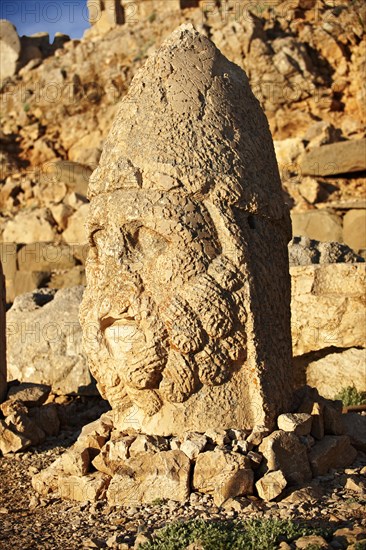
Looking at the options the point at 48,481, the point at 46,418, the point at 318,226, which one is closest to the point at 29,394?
the point at 46,418

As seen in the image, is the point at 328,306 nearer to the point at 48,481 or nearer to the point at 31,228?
the point at 48,481

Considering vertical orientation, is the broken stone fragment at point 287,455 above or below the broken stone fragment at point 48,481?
above

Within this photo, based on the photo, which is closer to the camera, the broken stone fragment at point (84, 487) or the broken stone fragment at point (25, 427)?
the broken stone fragment at point (84, 487)

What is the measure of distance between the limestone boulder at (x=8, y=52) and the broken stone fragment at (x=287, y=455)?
2036 cm

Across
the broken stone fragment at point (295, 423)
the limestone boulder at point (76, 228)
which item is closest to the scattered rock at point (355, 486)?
the broken stone fragment at point (295, 423)

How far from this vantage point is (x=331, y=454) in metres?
4.69

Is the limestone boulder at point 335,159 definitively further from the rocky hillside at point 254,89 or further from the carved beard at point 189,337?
the carved beard at point 189,337

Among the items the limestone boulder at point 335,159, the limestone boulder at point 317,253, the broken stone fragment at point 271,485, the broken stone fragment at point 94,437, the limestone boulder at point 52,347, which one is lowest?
the broken stone fragment at point 271,485

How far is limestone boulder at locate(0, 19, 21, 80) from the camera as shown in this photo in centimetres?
2262

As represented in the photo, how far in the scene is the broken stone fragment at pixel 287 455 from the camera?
4.25m

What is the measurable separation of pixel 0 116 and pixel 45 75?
177 cm

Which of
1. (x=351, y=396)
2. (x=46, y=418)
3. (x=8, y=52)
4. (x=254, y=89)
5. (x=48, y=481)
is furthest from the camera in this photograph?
(x=8, y=52)

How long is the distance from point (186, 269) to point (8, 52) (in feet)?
66.6

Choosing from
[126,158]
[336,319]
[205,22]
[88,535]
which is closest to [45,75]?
[205,22]
